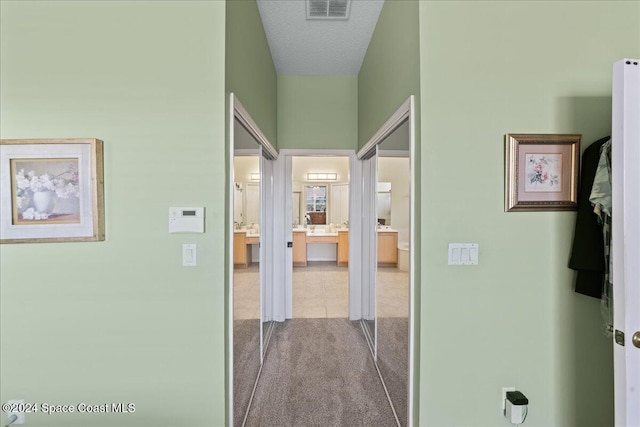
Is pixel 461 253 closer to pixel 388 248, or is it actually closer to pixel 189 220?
pixel 388 248

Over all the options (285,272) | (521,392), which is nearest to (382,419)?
(521,392)

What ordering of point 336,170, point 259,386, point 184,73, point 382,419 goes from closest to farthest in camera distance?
point 184,73 < point 382,419 < point 259,386 < point 336,170

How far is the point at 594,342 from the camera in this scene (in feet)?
5.11

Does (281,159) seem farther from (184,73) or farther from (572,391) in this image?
(572,391)

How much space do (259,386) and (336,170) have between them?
5503 millimetres

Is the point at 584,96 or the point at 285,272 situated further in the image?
the point at 285,272

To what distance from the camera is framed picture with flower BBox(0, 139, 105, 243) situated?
4.72 feet

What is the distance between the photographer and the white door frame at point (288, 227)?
342 centimetres

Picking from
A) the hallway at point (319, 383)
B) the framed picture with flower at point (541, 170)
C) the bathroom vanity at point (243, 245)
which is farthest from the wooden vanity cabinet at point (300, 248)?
the framed picture with flower at point (541, 170)

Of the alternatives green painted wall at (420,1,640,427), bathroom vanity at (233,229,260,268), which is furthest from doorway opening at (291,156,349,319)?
green painted wall at (420,1,640,427)

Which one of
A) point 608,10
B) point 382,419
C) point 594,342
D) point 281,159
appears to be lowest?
point 382,419

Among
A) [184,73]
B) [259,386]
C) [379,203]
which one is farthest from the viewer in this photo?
[379,203]

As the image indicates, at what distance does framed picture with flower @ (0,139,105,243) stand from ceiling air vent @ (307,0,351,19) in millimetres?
1824

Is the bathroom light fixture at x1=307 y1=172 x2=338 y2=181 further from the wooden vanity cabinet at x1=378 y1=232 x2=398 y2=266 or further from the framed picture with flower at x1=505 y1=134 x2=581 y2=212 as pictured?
the framed picture with flower at x1=505 y1=134 x2=581 y2=212
